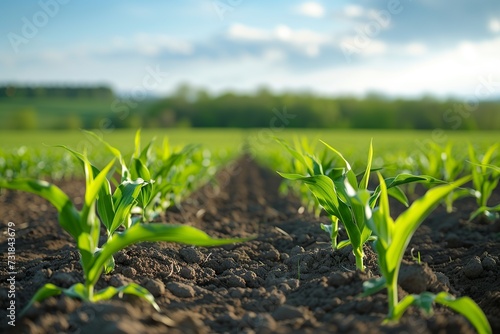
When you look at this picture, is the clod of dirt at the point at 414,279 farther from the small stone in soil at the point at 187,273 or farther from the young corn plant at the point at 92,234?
the small stone in soil at the point at 187,273

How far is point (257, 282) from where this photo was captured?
2.95m

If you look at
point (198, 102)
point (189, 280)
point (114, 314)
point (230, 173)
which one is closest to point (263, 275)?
point (189, 280)

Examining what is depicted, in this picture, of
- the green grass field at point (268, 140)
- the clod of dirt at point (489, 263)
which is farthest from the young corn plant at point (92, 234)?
the green grass field at point (268, 140)

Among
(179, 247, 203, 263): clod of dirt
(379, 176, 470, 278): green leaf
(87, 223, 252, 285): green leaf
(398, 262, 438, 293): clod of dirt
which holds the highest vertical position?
(379, 176, 470, 278): green leaf

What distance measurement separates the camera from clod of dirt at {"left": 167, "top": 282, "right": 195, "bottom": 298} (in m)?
2.56

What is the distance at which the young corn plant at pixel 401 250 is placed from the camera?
6.21ft

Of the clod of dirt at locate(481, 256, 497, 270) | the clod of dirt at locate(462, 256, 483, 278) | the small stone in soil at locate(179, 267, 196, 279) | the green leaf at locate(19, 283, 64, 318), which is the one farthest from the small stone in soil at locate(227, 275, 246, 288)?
the clod of dirt at locate(481, 256, 497, 270)

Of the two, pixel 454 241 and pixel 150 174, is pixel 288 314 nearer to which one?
pixel 150 174

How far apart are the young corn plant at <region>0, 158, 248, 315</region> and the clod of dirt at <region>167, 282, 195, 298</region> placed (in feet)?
1.51

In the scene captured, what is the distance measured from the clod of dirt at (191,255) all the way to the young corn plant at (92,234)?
44.0 inches

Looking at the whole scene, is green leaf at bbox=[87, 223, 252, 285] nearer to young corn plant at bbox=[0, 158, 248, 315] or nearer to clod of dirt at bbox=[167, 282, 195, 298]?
young corn plant at bbox=[0, 158, 248, 315]

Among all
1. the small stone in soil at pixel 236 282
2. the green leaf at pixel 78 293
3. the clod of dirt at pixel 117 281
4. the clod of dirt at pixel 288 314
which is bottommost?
the small stone in soil at pixel 236 282

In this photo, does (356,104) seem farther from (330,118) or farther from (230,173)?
(230,173)

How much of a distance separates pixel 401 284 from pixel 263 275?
1021mm
